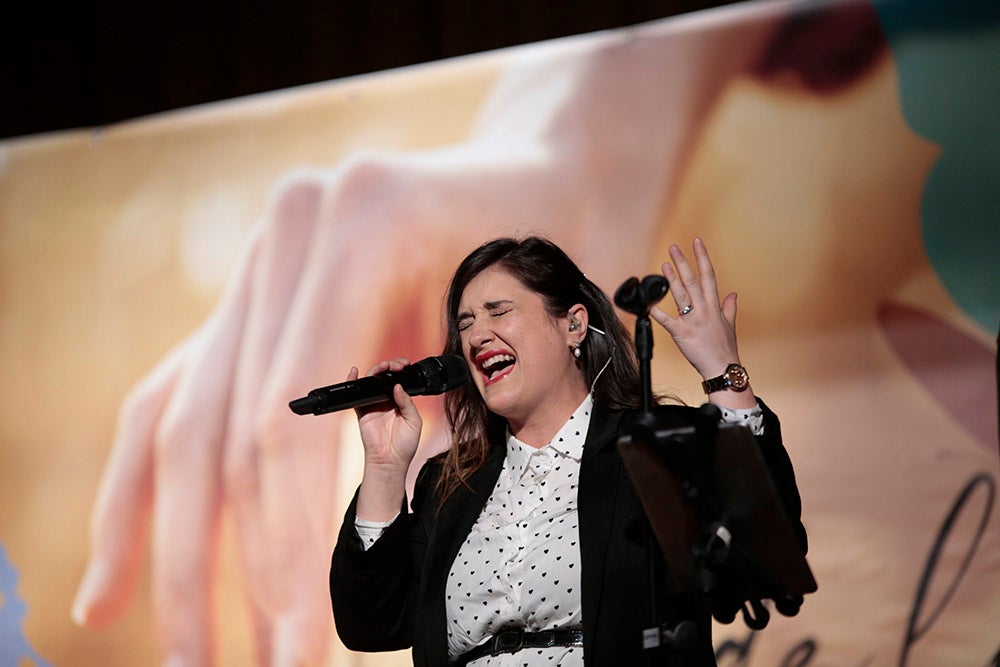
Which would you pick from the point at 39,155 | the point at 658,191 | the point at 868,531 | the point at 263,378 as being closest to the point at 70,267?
the point at 39,155

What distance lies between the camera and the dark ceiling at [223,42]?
3459 mm

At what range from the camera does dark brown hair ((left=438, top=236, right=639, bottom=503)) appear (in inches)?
88.0

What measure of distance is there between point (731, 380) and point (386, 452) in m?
0.70

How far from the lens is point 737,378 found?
1.80 metres

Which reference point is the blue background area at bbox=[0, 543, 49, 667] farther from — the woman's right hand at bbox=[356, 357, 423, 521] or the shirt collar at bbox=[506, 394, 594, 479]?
the shirt collar at bbox=[506, 394, 594, 479]

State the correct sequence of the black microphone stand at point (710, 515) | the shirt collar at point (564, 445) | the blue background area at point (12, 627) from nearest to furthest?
the black microphone stand at point (710, 515) → the shirt collar at point (564, 445) → the blue background area at point (12, 627)

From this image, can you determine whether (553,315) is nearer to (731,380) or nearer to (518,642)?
(731,380)

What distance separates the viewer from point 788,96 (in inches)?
118

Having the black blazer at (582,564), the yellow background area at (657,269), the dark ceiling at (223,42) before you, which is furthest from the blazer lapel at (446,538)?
the dark ceiling at (223,42)

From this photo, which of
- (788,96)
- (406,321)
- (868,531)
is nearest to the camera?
(868,531)

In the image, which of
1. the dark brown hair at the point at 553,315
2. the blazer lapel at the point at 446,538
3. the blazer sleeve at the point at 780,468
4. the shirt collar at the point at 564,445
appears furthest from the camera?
the dark brown hair at the point at 553,315

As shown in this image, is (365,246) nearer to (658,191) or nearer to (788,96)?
(658,191)

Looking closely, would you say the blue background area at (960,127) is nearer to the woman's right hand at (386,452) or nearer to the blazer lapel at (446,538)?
the blazer lapel at (446,538)

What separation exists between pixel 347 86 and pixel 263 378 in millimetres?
960
